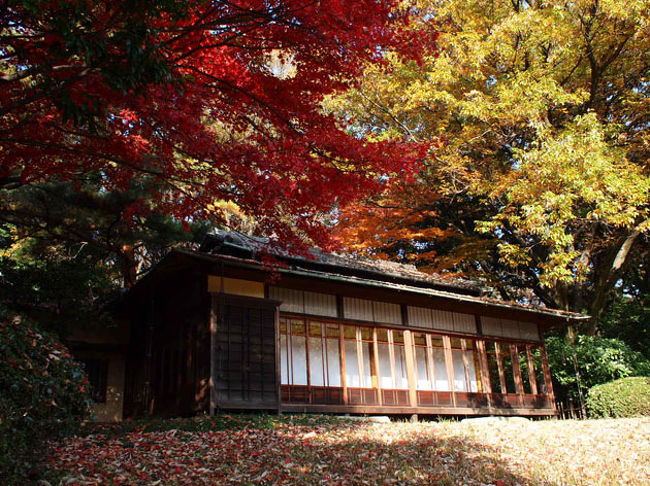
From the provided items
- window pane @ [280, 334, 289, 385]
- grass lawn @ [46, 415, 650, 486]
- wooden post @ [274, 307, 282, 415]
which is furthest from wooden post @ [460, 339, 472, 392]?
wooden post @ [274, 307, 282, 415]

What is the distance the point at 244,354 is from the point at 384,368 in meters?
4.44

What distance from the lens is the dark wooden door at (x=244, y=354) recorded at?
12.1 metres

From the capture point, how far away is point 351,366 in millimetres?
14656

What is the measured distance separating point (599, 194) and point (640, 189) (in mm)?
1551

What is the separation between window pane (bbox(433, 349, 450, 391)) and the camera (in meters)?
16.3

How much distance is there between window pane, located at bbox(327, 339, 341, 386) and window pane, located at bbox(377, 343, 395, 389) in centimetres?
142

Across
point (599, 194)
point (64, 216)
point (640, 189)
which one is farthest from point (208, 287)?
point (640, 189)

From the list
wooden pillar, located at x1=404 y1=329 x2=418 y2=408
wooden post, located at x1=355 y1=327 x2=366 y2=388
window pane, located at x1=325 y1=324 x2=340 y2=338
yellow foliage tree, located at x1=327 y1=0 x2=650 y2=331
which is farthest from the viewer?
yellow foliage tree, located at x1=327 y1=0 x2=650 y2=331

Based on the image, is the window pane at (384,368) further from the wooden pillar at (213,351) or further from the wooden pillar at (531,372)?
the wooden pillar at (531,372)

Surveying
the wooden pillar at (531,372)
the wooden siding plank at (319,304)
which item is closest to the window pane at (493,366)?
the wooden pillar at (531,372)

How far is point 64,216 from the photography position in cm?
1368

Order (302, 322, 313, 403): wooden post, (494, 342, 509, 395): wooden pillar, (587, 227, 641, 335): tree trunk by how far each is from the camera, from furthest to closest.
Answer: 1. (587, 227, 641, 335): tree trunk
2. (494, 342, 509, 395): wooden pillar
3. (302, 322, 313, 403): wooden post

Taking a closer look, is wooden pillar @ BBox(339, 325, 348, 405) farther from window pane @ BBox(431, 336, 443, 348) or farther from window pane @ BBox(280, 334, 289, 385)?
window pane @ BBox(431, 336, 443, 348)

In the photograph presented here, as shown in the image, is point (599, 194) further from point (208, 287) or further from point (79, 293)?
point (79, 293)
